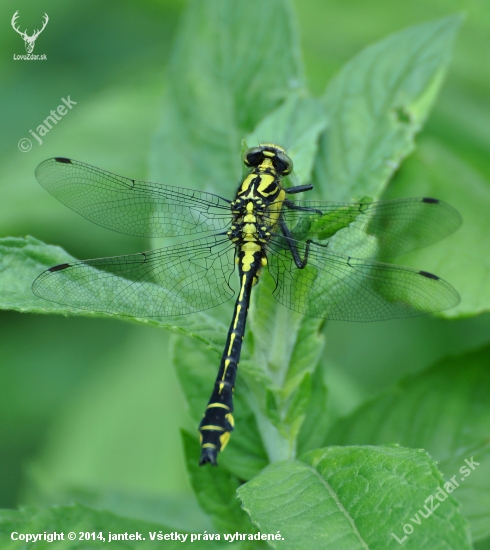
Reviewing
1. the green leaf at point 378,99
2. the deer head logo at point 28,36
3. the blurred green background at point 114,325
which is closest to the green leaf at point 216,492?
the blurred green background at point 114,325

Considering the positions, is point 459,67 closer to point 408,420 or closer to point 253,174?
point 253,174

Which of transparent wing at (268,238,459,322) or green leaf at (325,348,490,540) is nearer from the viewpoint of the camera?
green leaf at (325,348,490,540)

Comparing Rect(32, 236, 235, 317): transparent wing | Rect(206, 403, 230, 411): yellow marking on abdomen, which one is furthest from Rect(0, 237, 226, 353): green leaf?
Rect(206, 403, 230, 411): yellow marking on abdomen

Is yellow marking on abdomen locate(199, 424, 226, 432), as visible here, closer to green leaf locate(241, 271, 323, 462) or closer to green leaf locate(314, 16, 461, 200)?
green leaf locate(241, 271, 323, 462)

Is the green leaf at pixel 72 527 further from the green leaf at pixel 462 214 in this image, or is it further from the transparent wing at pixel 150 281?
the green leaf at pixel 462 214

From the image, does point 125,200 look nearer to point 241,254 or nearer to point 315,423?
point 241,254

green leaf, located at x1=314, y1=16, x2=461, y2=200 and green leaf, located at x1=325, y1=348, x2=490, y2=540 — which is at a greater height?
green leaf, located at x1=314, y1=16, x2=461, y2=200

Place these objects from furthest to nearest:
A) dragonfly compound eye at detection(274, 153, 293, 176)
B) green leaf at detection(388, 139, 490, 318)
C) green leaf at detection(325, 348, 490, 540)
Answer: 1. dragonfly compound eye at detection(274, 153, 293, 176)
2. green leaf at detection(388, 139, 490, 318)
3. green leaf at detection(325, 348, 490, 540)
